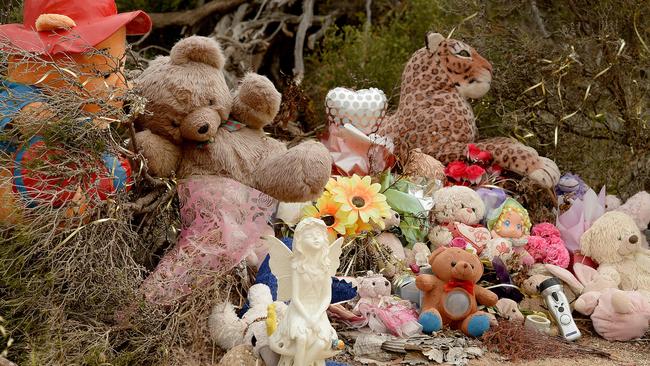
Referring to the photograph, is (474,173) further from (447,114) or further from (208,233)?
(208,233)

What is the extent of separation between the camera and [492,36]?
16.8ft

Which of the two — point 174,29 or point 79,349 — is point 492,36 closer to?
point 174,29

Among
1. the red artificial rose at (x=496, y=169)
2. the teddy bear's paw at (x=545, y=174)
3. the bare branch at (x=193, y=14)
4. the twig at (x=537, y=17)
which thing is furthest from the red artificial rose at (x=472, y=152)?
the bare branch at (x=193, y=14)

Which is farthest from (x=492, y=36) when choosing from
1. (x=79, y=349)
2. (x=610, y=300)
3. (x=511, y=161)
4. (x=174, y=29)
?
(x=79, y=349)

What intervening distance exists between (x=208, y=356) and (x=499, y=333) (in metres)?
1.13

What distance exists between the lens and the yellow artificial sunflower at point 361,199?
12.3 feet

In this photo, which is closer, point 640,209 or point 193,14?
point 640,209

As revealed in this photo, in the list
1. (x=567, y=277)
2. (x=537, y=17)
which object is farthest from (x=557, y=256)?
(x=537, y=17)

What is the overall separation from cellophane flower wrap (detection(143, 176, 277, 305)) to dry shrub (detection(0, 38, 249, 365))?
73mm

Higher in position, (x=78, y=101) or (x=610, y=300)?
(x=78, y=101)

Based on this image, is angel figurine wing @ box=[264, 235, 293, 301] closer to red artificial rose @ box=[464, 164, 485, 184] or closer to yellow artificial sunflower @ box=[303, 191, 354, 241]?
yellow artificial sunflower @ box=[303, 191, 354, 241]

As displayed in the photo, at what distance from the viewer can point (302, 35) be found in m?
6.52

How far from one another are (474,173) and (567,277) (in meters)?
0.74

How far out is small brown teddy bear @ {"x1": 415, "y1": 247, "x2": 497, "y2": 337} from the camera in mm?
3348
